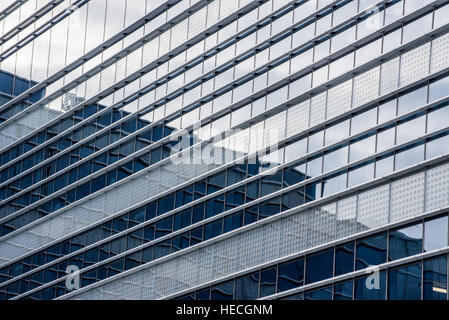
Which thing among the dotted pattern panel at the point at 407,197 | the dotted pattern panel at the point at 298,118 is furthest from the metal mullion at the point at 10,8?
the dotted pattern panel at the point at 407,197

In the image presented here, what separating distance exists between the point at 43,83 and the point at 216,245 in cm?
1794

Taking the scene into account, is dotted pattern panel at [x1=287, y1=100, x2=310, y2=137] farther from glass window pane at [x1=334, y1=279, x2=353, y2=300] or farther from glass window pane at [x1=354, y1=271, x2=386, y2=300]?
glass window pane at [x1=354, y1=271, x2=386, y2=300]

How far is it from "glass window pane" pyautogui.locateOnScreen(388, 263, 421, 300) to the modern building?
0.19 ft

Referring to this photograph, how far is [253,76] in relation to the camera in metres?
48.7

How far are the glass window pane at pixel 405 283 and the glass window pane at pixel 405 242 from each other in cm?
51

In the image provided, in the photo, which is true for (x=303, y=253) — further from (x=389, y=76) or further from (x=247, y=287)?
(x=389, y=76)

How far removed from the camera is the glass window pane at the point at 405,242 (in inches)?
1531

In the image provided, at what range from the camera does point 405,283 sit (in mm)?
38875

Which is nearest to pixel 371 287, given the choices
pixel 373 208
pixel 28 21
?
pixel 373 208

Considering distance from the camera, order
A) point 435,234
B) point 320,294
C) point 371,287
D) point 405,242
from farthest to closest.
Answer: point 320,294 → point 371,287 → point 405,242 → point 435,234

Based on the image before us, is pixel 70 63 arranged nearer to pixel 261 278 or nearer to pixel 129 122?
pixel 129 122

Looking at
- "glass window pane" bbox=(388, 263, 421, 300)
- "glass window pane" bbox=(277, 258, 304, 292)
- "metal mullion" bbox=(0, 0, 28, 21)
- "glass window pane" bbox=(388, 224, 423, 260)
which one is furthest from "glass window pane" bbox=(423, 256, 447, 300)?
"metal mullion" bbox=(0, 0, 28, 21)

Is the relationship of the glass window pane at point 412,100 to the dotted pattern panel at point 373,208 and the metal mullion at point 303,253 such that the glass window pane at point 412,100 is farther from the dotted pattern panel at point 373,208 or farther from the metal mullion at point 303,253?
the metal mullion at point 303,253

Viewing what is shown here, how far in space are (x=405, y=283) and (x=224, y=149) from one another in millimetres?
12542
